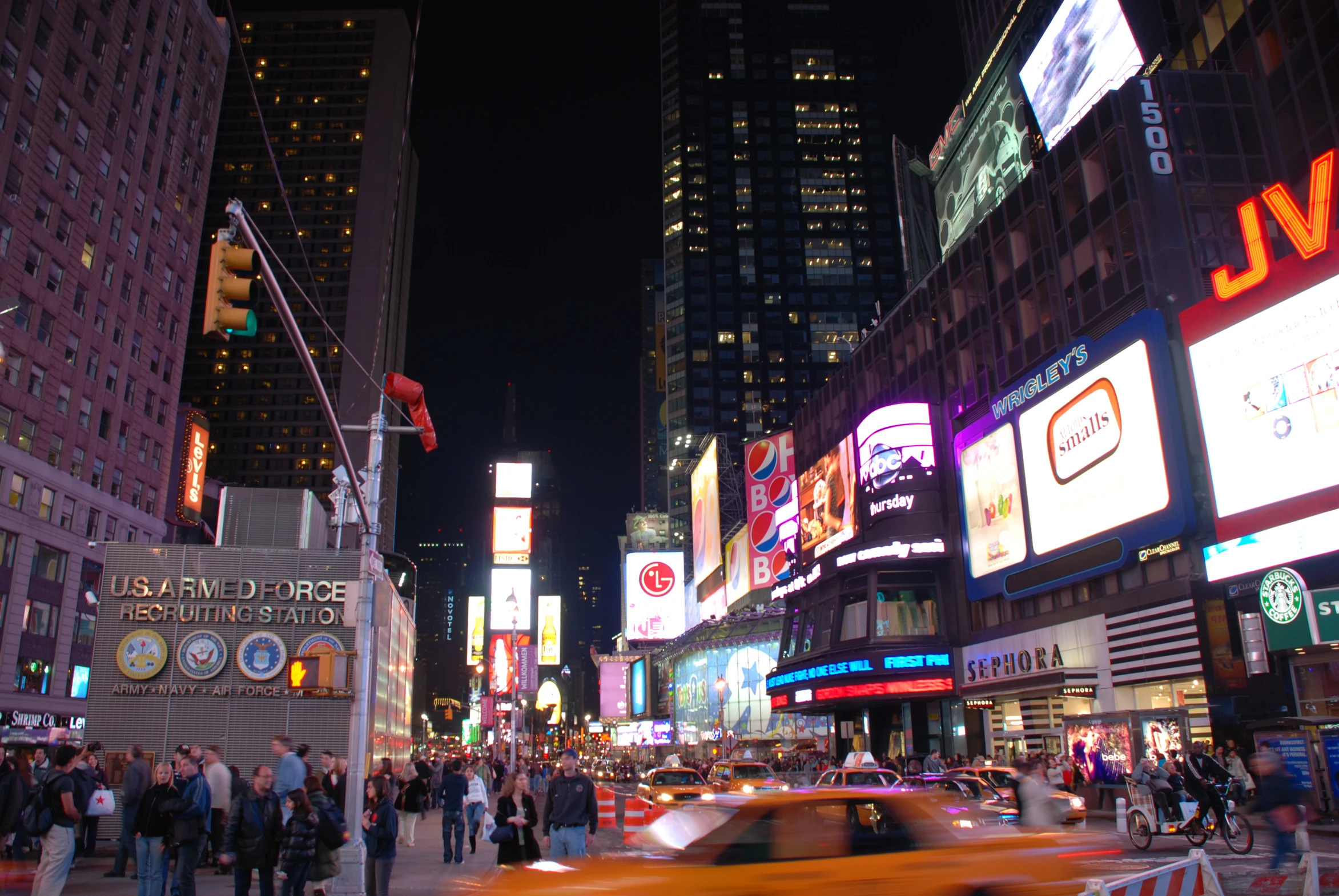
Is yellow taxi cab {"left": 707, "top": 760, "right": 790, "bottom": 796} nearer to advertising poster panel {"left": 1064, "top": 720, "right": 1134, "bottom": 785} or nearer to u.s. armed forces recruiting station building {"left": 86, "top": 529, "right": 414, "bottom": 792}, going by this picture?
advertising poster panel {"left": 1064, "top": 720, "right": 1134, "bottom": 785}

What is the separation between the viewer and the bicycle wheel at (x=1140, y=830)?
16.8 m

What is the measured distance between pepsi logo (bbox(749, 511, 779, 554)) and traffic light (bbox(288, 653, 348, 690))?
55.8m

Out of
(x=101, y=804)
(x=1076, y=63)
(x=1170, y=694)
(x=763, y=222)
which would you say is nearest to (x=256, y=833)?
(x=101, y=804)

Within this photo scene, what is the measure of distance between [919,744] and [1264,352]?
28.2 m

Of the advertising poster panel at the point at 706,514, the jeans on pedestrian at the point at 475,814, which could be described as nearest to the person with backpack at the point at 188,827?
the jeans on pedestrian at the point at 475,814

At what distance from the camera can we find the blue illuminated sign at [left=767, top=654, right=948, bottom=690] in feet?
140

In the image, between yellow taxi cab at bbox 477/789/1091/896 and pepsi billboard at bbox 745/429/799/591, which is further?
pepsi billboard at bbox 745/429/799/591

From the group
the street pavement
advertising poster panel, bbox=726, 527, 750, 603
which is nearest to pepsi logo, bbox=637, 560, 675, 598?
advertising poster panel, bbox=726, 527, 750, 603

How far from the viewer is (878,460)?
44812 millimetres

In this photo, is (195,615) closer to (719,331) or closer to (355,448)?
(355,448)

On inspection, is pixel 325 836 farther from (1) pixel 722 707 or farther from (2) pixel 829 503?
(1) pixel 722 707

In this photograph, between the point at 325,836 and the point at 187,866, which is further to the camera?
the point at 187,866

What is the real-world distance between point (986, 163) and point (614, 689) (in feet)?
280

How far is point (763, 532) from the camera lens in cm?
6900
